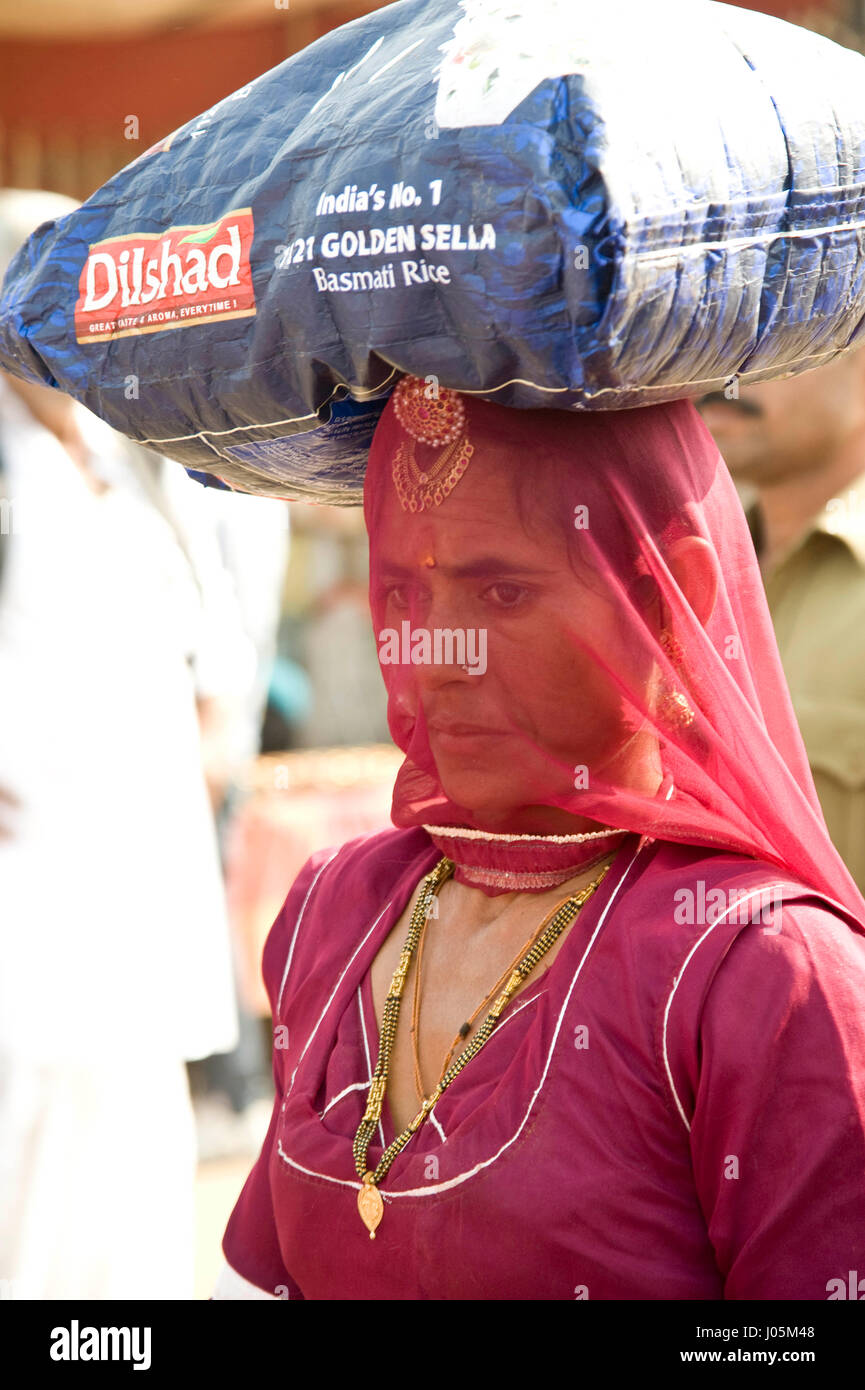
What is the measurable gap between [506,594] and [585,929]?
1.06 feet

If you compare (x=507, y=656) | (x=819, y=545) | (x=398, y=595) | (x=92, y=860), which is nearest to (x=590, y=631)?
(x=507, y=656)

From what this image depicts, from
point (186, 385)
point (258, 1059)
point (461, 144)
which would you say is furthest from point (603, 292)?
point (258, 1059)

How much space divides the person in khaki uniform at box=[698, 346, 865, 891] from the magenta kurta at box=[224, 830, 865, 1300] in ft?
5.13

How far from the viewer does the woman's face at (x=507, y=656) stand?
143cm

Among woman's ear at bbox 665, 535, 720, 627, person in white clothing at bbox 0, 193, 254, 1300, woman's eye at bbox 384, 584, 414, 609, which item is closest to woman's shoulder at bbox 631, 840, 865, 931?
woman's ear at bbox 665, 535, 720, 627

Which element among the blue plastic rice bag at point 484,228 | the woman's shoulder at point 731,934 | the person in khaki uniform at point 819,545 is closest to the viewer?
the blue plastic rice bag at point 484,228

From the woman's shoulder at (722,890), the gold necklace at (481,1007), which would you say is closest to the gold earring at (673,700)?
the woman's shoulder at (722,890)

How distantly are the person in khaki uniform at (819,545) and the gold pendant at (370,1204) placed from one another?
1.68 m

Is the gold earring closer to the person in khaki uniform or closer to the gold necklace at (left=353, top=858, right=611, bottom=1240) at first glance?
the gold necklace at (left=353, top=858, right=611, bottom=1240)

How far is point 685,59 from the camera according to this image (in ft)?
4.24

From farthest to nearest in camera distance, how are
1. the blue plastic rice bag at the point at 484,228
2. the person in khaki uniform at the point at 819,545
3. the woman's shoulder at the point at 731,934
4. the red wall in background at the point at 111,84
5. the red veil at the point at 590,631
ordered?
the red wall in background at the point at 111,84
the person in khaki uniform at the point at 819,545
the red veil at the point at 590,631
the woman's shoulder at the point at 731,934
the blue plastic rice bag at the point at 484,228

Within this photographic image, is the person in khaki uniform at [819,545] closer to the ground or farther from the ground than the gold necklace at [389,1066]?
farther from the ground

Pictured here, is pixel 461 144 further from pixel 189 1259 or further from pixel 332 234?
pixel 189 1259

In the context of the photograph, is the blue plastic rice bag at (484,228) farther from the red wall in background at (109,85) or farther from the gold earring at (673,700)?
the red wall in background at (109,85)
